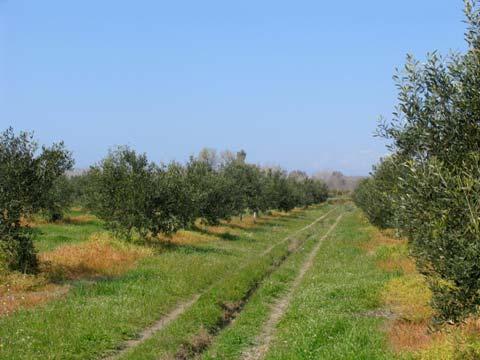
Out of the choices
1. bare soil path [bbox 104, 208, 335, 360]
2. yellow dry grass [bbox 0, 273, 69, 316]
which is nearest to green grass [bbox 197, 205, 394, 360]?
bare soil path [bbox 104, 208, 335, 360]

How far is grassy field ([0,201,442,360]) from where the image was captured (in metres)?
15.0

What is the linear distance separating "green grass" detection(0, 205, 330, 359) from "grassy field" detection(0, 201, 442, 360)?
44 mm

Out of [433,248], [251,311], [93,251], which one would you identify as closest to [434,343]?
[433,248]

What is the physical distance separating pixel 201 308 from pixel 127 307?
2792 mm

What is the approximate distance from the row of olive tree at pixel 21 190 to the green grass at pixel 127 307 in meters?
3.07

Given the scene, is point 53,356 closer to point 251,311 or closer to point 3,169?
point 251,311

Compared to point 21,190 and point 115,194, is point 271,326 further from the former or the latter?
point 115,194

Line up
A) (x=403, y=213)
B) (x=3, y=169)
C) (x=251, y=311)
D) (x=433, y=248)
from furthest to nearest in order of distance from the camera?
(x=3, y=169)
(x=251, y=311)
(x=403, y=213)
(x=433, y=248)

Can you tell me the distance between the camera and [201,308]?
19.8m

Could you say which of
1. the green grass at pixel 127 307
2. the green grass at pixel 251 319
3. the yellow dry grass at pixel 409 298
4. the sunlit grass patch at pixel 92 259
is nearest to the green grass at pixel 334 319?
the yellow dry grass at pixel 409 298

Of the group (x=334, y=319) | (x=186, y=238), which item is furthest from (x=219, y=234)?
(x=334, y=319)

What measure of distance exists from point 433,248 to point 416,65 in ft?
14.4

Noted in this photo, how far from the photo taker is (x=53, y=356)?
13695mm

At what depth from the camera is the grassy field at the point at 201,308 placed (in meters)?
15.0
